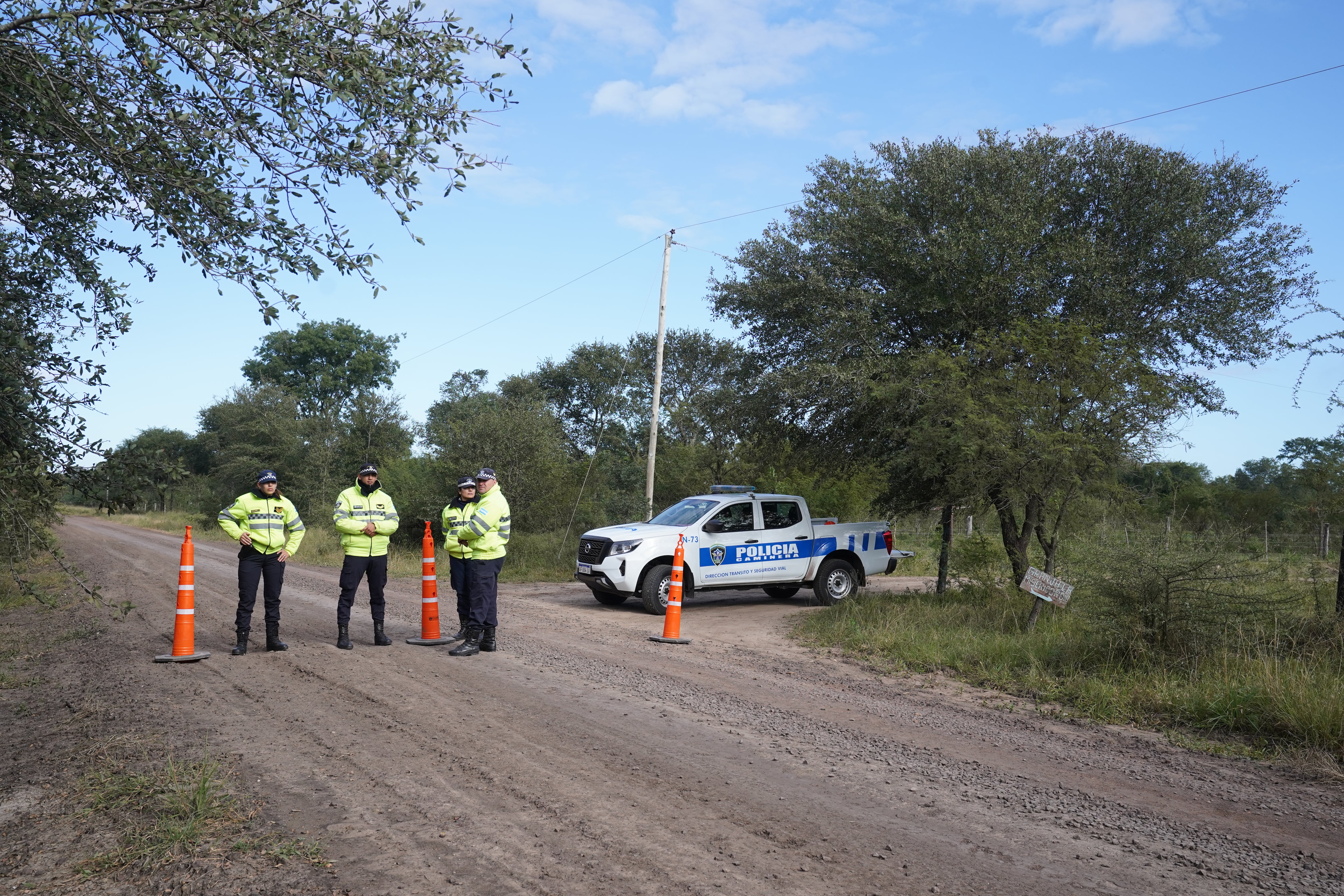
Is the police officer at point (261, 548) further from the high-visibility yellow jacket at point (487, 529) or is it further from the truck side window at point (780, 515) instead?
the truck side window at point (780, 515)

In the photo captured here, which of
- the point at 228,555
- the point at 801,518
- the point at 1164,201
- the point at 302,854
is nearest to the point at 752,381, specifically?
the point at 801,518

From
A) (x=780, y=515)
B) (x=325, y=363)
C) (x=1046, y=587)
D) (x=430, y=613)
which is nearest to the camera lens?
(x=1046, y=587)

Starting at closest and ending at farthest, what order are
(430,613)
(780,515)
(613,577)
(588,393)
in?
(430,613), (613,577), (780,515), (588,393)

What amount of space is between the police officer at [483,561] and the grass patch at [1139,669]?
4173mm

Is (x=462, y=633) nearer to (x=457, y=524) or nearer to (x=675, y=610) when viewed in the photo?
(x=457, y=524)

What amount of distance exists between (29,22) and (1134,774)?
829 cm

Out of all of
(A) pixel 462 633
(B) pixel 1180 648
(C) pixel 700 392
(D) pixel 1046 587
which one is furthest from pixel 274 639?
(C) pixel 700 392

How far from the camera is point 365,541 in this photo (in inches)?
387

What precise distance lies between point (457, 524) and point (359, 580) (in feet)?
4.02

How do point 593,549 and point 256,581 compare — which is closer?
point 256,581

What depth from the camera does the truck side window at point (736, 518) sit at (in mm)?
14898

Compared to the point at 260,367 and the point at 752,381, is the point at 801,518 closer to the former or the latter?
the point at 752,381

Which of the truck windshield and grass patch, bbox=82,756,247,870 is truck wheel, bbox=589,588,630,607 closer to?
the truck windshield

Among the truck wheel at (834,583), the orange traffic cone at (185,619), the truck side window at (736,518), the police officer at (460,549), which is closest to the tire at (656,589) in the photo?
the truck side window at (736,518)
